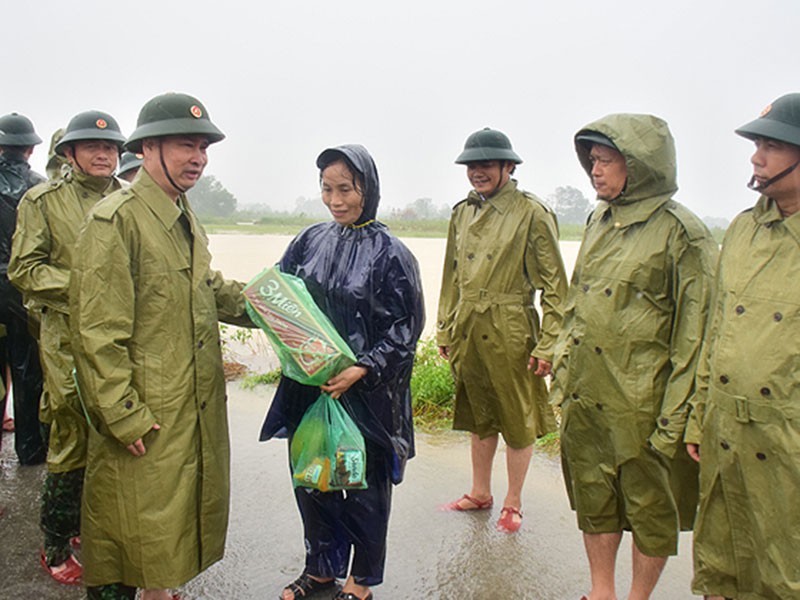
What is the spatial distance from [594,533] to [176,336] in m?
2.03

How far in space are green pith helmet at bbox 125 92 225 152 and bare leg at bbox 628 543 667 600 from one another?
101 inches

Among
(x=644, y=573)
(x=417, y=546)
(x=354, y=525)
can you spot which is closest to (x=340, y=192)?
(x=354, y=525)

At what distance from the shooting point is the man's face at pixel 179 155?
2.65m

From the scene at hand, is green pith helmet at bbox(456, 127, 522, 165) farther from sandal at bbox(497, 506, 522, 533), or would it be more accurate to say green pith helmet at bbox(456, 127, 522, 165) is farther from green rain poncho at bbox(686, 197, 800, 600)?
sandal at bbox(497, 506, 522, 533)

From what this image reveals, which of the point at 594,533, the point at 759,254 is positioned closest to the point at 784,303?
the point at 759,254

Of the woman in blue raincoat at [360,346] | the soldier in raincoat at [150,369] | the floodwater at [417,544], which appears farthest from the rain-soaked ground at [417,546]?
the soldier in raincoat at [150,369]

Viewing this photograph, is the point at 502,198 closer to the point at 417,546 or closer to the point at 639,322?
the point at 639,322

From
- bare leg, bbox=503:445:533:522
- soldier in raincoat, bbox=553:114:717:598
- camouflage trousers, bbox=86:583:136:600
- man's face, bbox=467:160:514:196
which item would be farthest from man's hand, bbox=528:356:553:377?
camouflage trousers, bbox=86:583:136:600

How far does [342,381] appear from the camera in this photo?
2.83 metres

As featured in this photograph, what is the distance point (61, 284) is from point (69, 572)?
1432 mm

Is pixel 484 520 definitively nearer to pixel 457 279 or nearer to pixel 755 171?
pixel 457 279

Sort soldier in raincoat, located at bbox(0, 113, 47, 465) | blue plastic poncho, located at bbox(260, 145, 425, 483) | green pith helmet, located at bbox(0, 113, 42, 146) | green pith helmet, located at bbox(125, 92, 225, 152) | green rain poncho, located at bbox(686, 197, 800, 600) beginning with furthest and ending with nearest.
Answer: green pith helmet, located at bbox(0, 113, 42, 146), soldier in raincoat, located at bbox(0, 113, 47, 465), blue plastic poncho, located at bbox(260, 145, 425, 483), green pith helmet, located at bbox(125, 92, 225, 152), green rain poncho, located at bbox(686, 197, 800, 600)

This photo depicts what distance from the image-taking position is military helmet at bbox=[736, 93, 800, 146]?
2.33 metres

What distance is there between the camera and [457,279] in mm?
4254
